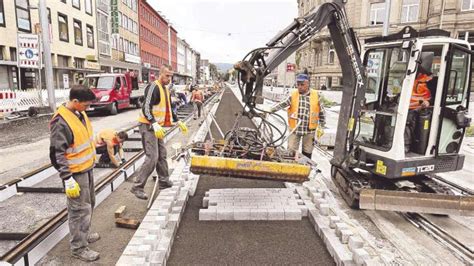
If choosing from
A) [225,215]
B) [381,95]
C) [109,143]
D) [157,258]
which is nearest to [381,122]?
[381,95]

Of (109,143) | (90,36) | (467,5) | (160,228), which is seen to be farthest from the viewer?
(467,5)

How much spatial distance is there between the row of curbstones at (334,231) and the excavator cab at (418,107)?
975mm

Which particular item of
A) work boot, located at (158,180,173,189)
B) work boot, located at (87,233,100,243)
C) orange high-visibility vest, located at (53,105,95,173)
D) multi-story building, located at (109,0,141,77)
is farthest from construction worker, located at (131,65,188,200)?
multi-story building, located at (109,0,141,77)

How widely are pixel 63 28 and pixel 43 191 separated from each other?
23127 mm

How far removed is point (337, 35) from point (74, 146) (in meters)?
3.97

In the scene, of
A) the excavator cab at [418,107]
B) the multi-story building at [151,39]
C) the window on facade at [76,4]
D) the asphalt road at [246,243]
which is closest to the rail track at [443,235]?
the excavator cab at [418,107]

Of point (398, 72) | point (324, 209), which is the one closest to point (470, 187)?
point (398, 72)

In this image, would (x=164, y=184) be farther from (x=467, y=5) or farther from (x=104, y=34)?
(x=467, y=5)

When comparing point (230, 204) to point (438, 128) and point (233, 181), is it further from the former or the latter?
point (438, 128)

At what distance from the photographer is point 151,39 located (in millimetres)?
56156

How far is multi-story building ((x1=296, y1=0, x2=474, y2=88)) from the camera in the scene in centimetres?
3058

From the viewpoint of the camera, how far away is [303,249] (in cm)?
381

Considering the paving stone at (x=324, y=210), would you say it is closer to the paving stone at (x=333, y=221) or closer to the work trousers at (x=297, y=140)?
the paving stone at (x=333, y=221)

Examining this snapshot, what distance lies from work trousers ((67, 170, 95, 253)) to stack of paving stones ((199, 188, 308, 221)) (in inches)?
60.5
